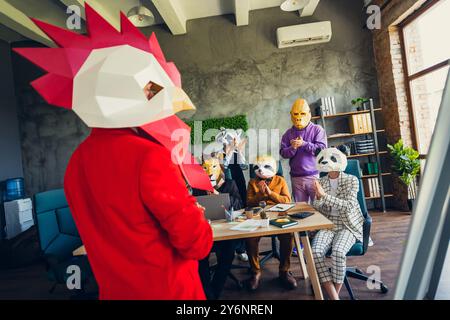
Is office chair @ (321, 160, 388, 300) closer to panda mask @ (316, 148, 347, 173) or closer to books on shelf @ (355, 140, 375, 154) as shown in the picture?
panda mask @ (316, 148, 347, 173)

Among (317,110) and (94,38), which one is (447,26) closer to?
(317,110)

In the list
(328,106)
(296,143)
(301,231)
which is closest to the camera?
(301,231)

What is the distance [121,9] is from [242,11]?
1.92 meters

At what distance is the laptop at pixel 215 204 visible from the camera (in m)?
2.08

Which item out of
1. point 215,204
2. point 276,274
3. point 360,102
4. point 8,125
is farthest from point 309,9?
point 8,125

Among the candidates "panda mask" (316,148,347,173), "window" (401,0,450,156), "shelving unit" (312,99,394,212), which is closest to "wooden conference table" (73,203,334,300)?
"panda mask" (316,148,347,173)

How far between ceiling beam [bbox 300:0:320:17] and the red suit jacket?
4713 millimetres

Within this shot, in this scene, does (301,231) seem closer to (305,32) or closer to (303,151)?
(303,151)

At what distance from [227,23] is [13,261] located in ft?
16.0

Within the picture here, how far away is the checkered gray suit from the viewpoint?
1943 mm

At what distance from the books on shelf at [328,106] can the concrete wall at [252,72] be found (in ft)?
0.70

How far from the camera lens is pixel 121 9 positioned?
4.48m

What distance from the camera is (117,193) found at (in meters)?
0.78
